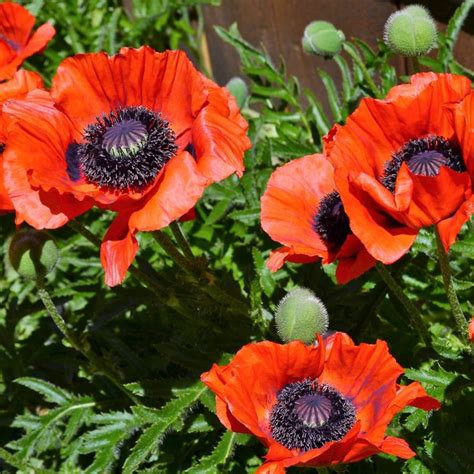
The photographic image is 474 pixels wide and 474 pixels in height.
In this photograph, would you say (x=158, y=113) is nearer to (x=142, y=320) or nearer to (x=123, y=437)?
(x=123, y=437)

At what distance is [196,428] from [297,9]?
6.66 feet

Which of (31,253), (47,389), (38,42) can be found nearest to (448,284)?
(31,253)

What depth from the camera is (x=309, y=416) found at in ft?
5.70

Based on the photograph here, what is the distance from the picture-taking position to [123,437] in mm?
2350

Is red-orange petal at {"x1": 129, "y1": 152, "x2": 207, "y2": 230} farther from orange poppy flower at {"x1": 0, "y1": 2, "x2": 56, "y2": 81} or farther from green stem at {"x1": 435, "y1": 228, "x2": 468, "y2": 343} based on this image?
orange poppy flower at {"x1": 0, "y1": 2, "x2": 56, "y2": 81}

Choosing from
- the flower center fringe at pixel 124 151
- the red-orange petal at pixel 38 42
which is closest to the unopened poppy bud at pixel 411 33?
the flower center fringe at pixel 124 151

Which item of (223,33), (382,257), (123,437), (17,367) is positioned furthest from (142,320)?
(382,257)

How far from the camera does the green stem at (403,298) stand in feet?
5.96

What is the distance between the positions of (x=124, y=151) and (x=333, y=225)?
44cm

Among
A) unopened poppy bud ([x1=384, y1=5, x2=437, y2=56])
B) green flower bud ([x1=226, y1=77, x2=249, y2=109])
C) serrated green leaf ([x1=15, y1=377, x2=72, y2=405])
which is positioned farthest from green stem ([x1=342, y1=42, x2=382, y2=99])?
serrated green leaf ([x1=15, y1=377, x2=72, y2=405])

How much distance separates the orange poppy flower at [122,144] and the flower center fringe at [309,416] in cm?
40

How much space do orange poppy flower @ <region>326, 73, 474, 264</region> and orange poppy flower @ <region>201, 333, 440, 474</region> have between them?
8.9 inches

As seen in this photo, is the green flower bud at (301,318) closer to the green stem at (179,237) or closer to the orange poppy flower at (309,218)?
the orange poppy flower at (309,218)

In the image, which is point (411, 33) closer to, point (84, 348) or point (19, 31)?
point (84, 348)
